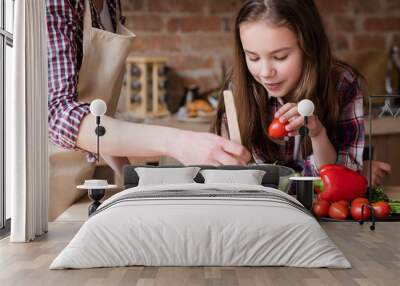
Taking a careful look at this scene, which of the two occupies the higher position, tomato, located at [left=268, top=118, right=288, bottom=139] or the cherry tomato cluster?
tomato, located at [left=268, top=118, right=288, bottom=139]

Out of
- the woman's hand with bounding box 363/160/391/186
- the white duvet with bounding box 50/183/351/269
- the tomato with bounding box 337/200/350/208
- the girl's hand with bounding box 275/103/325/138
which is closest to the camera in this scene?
the white duvet with bounding box 50/183/351/269

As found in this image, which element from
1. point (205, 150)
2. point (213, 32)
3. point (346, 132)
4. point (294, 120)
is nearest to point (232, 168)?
point (205, 150)

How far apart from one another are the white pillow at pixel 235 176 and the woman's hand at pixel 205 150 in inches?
7.8

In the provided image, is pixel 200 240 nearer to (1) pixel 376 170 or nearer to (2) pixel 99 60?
(2) pixel 99 60

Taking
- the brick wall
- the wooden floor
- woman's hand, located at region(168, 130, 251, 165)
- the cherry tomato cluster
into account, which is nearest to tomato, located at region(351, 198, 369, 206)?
the cherry tomato cluster

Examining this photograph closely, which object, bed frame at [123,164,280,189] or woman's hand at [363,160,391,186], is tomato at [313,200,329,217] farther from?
woman's hand at [363,160,391,186]

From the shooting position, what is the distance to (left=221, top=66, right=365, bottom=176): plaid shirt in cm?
463

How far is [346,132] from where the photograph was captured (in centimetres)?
465

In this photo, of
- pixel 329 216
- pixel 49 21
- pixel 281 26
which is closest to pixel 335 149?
pixel 329 216

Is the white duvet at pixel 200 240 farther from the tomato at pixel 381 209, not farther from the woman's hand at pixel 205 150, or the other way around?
the tomato at pixel 381 209

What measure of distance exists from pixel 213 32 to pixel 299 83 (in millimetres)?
1755

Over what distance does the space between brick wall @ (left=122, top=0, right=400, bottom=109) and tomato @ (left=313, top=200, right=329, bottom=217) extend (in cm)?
199

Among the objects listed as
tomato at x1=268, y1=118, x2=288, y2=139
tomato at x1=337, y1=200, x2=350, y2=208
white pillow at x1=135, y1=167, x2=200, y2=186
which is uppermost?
tomato at x1=268, y1=118, x2=288, y2=139

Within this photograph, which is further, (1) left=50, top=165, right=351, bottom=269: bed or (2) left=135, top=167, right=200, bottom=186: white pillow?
(2) left=135, top=167, right=200, bottom=186: white pillow
